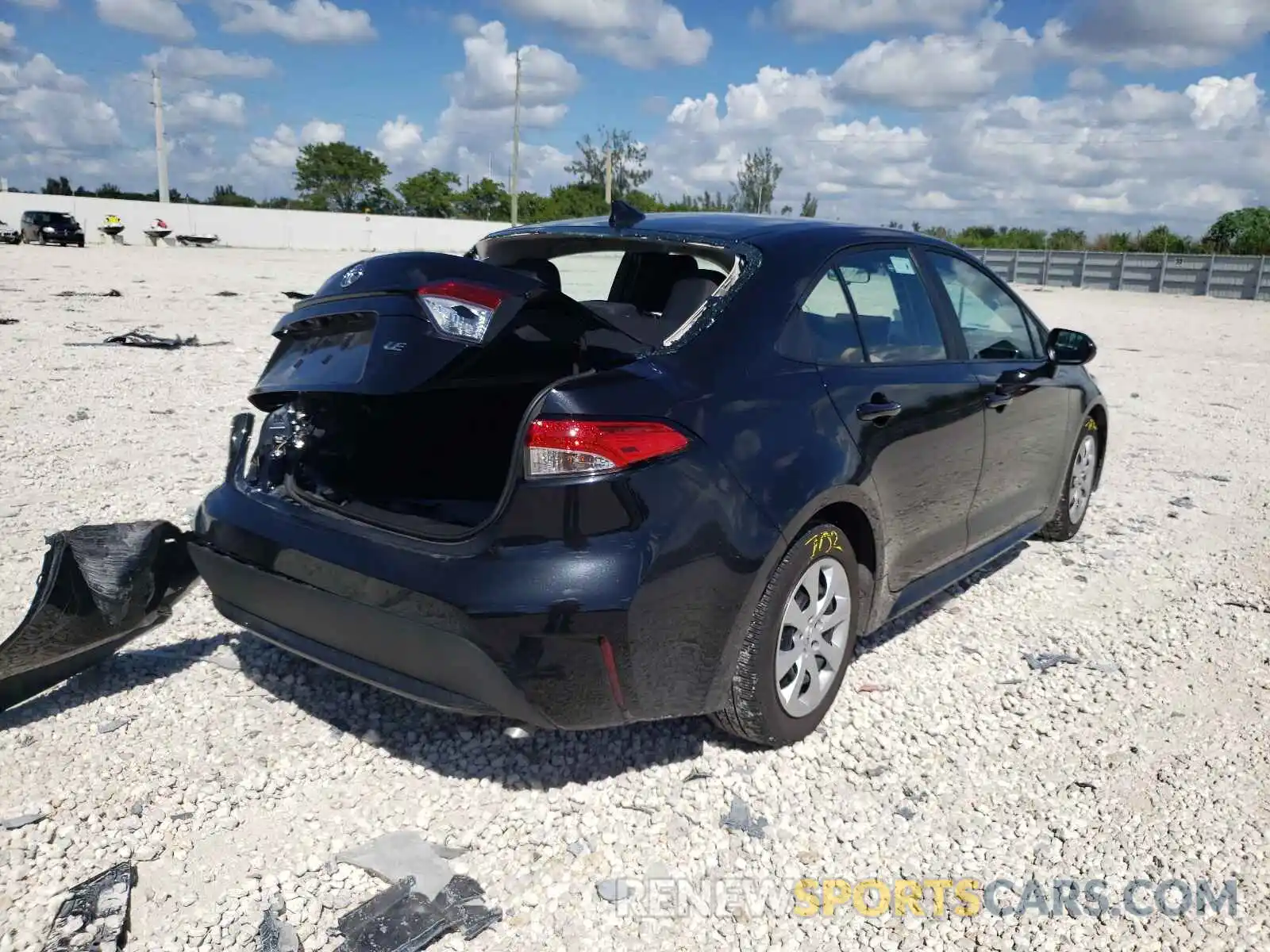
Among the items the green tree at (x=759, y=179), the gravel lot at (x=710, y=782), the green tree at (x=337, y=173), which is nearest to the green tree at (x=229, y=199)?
the green tree at (x=337, y=173)

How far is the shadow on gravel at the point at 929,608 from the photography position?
4.04 meters

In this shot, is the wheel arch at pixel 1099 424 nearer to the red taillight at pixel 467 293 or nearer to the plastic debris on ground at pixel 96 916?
the red taillight at pixel 467 293

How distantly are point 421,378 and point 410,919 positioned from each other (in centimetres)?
144

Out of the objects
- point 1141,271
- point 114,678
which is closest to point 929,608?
point 114,678

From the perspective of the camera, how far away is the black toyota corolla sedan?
2.46 metres

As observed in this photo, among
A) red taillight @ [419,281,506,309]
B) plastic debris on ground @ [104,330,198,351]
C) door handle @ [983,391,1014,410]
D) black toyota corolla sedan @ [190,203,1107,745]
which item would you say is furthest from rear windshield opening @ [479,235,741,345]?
plastic debris on ground @ [104,330,198,351]

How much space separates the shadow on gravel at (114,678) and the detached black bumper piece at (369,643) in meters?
0.66

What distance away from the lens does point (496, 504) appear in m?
2.69

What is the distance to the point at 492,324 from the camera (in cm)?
260

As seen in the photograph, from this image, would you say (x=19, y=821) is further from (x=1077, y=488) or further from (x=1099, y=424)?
(x=1099, y=424)

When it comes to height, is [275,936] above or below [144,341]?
below

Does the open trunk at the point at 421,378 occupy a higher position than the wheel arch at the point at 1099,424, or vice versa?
the open trunk at the point at 421,378

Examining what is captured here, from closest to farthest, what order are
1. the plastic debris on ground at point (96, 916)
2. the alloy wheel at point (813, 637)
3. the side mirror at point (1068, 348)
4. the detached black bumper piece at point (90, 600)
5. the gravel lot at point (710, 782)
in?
the plastic debris on ground at point (96, 916), the gravel lot at point (710, 782), the alloy wheel at point (813, 637), the detached black bumper piece at point (90, 600), the side mirror at point (1068, 348)

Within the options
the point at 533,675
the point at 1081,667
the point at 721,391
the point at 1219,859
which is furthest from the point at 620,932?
the point at 1081,667
